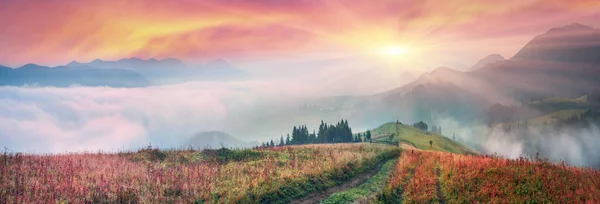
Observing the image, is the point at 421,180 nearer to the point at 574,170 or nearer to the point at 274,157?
the point at 574,170

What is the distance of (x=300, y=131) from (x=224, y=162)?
147 metres

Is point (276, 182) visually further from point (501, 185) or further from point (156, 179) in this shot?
point (501, 185)

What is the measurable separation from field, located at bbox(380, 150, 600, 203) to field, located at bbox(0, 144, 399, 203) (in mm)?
6069

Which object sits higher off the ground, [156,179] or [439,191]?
Result: [156,179]

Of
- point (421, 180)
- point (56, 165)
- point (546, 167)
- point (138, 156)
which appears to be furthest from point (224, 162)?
point (546, 167)

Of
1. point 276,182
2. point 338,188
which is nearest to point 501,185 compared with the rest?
point 338,188

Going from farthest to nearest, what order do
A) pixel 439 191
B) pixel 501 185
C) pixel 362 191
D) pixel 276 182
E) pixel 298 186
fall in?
pixel 362 191 → pixel 298 186 → pixel 276 182 → pixel 439 191 → pixel 501 185

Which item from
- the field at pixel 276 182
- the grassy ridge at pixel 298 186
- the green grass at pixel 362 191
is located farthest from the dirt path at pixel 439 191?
the grassy ridge at pixel 298 186

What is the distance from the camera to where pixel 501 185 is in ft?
68.5

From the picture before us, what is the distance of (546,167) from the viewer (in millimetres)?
24188

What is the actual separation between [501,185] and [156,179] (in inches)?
768

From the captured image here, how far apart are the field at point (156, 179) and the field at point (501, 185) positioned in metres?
6.07

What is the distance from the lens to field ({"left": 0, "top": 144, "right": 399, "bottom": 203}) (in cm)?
2022

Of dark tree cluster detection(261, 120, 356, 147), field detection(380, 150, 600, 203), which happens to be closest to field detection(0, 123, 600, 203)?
field detection(380, 150, 600, 203)
